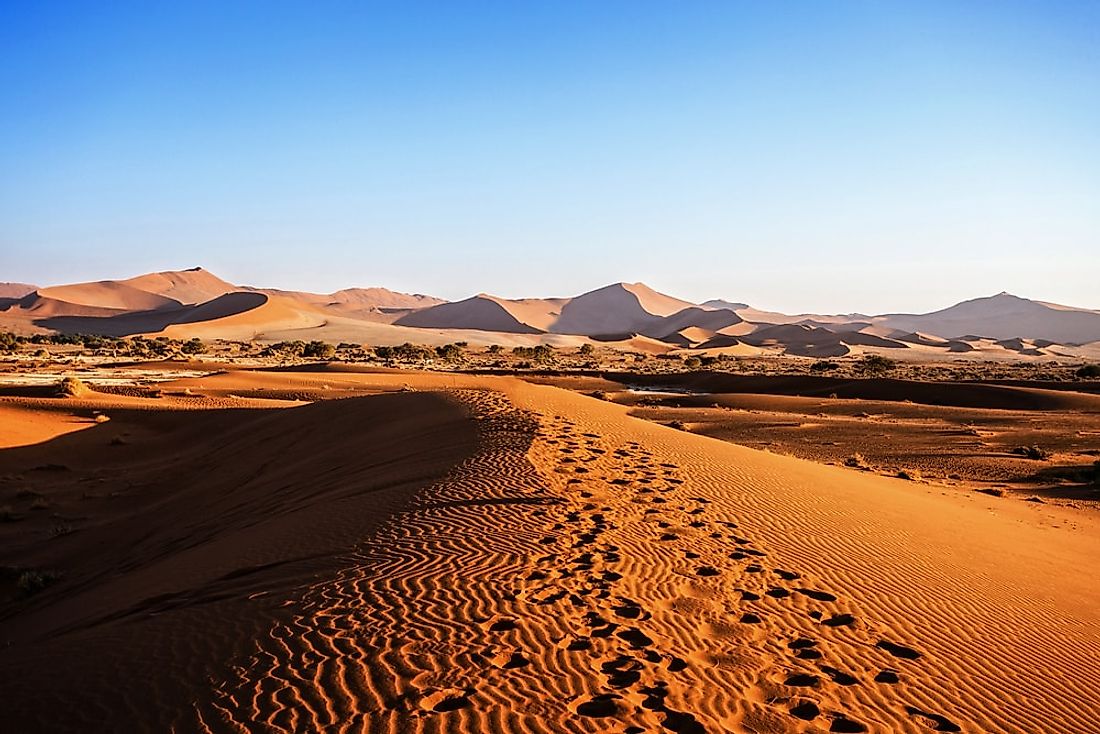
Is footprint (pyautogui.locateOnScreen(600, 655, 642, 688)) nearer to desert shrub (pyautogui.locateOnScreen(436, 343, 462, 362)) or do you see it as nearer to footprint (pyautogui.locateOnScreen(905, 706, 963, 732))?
footprint (pyautogui.locateOnScreen(905, 706, 963, 732))

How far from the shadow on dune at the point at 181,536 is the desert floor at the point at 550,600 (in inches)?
1.9

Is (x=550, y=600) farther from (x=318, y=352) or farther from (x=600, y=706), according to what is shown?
(x=318, y=352)

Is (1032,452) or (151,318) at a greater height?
(151,318)

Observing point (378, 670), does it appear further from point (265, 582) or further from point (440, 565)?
point (265, 582)

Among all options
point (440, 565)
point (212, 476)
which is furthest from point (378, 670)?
point (212, 476)

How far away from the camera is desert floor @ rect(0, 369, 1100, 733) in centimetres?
469

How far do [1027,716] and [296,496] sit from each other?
10.6 metres

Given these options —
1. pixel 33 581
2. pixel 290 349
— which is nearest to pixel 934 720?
pixel 33 581

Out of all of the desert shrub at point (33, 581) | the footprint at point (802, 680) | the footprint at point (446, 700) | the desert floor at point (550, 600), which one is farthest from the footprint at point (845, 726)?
the desert shrub at point (33, 581)

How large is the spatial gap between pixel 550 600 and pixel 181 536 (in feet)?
26.2

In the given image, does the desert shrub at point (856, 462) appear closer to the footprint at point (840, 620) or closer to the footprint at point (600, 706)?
the footprint at point (840, 620)

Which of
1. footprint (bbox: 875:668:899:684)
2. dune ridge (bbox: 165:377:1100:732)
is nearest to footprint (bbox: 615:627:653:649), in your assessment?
dune ridge (bbox: 165:377:1100:732)

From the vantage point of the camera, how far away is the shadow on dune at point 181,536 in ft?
16.6

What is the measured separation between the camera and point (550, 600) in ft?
20.2
